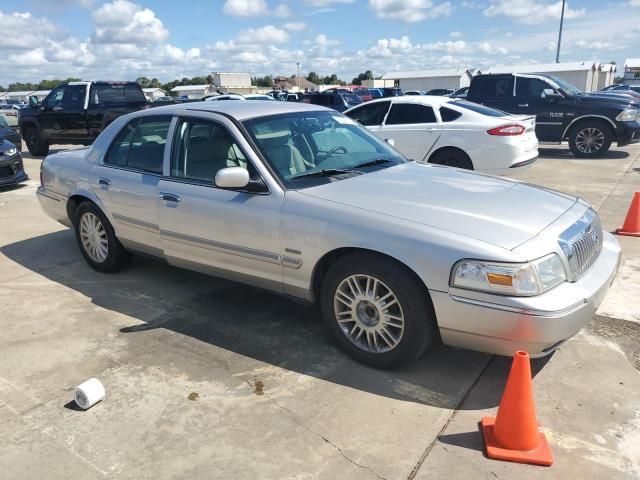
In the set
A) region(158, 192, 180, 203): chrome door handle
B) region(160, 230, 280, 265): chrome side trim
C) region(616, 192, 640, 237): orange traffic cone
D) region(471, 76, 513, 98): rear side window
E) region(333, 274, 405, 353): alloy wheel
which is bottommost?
region(616, 192, 640, 237): orange traffic cone

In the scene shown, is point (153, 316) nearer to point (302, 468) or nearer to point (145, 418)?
point (145, 418)

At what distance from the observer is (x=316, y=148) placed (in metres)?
4.18

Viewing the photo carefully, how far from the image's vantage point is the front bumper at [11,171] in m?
9.57

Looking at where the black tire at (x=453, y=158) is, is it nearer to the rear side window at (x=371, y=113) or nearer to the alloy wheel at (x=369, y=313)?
the rear side window at (x=371, y=113)

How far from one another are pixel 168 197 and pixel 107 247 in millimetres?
1306

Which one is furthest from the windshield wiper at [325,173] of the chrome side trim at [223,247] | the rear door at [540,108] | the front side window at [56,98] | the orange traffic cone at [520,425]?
the front side window at [56,98]

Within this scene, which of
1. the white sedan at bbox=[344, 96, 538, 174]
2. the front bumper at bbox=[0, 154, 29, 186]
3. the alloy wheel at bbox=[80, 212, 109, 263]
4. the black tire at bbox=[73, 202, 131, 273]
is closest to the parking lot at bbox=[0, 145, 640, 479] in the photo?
the black tire at bbox=[73, 202, 131, 273]

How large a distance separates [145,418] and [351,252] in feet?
5.05

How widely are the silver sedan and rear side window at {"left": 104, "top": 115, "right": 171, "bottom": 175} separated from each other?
15mm

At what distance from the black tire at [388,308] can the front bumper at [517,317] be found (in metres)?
0.10

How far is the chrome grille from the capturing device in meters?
3.08

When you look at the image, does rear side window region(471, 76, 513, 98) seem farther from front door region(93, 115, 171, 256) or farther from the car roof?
front door region(93, 115, 171, 256)

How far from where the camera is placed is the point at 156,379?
341 cm

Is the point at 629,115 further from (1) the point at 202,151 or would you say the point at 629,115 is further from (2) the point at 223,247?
(2) the point at 223,247
